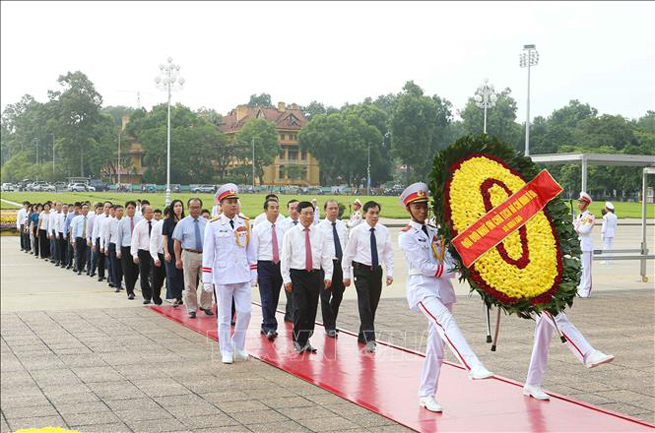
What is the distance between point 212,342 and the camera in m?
10.1

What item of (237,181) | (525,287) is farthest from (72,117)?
(525,287)

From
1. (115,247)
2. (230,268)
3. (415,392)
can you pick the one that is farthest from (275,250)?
(115,247)

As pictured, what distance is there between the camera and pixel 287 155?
6125 cm

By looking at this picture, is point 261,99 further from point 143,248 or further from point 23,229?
point 143,248

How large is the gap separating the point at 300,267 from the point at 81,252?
12.2 metres

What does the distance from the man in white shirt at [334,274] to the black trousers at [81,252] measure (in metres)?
11.0

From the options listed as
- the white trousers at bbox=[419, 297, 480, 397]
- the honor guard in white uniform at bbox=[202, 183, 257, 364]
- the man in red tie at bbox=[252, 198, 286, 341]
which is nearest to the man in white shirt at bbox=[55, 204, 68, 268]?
the man in red tie at bbox=[252, 198, 286, 341]

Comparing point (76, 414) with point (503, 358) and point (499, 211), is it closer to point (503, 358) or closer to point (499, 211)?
point (499, 211)

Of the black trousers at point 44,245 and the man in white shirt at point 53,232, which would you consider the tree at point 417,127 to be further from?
the man in white shirt at point 53,232

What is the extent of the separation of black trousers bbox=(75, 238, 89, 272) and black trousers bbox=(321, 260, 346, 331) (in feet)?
36.4

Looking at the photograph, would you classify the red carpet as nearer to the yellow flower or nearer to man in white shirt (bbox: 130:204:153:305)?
the yellow flower

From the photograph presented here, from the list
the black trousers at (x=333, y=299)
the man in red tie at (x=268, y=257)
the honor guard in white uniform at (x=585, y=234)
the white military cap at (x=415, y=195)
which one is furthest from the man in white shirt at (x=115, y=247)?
the white military cap at (x=415, y=195)

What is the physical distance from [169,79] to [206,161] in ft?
34.1

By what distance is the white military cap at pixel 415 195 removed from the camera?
22.1ft
